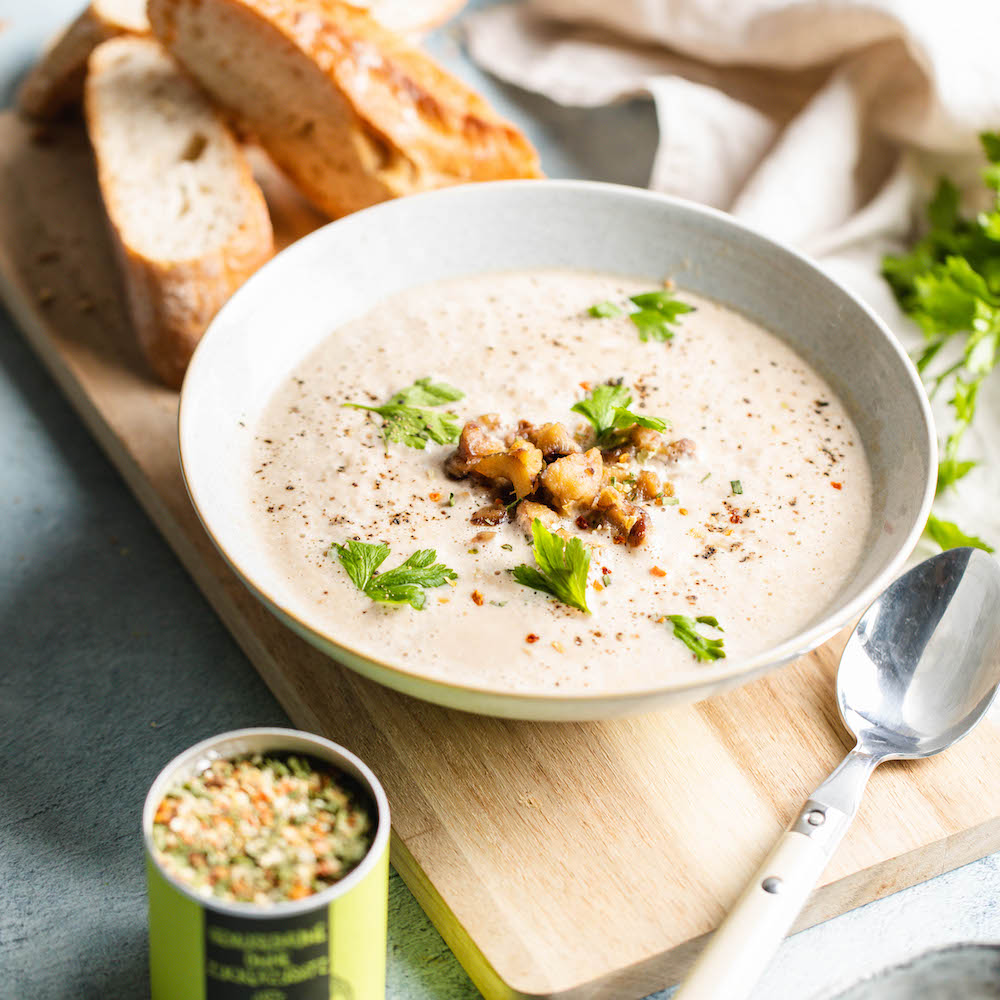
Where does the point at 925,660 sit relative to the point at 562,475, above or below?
below

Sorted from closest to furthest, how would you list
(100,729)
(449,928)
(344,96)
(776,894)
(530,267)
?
(776,894), (449,928), (100,729), (530,267), (344,96)

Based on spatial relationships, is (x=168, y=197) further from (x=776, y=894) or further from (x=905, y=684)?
(x=776, y=894)

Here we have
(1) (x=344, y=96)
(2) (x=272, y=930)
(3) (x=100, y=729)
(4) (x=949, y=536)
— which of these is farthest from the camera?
(1) (x=344, y=96)

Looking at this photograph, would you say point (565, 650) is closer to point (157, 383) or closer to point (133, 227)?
point (157, 383)

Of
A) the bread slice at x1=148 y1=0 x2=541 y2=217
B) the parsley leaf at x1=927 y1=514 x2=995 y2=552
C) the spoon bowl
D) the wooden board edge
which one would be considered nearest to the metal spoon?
the spoon bowl

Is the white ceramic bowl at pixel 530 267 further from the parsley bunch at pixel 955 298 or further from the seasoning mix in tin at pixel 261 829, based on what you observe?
the parsley bunch at pixel 955 298

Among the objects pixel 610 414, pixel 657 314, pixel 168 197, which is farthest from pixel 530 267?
pixel 168 197

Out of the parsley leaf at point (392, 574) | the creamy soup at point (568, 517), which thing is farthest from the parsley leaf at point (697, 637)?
the parsley leaf at point (392, 574)
